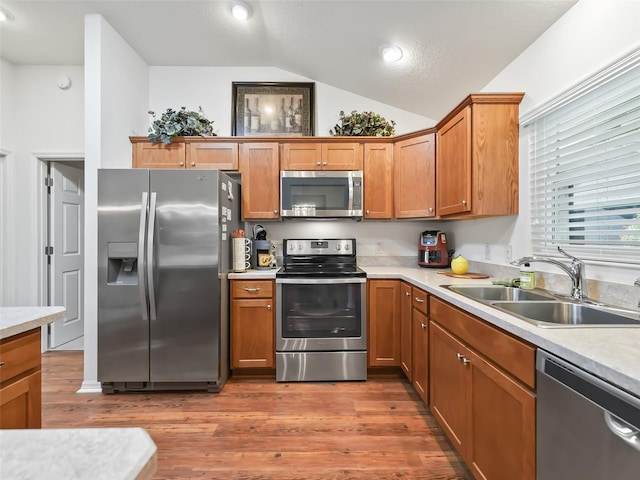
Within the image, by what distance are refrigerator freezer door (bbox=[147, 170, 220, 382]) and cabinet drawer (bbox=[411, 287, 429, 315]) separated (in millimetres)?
1515

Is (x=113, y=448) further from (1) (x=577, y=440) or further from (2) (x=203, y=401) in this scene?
(2) (x=203, y=401)

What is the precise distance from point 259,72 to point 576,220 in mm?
3123

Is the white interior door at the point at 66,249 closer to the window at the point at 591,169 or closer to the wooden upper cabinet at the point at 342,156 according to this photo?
the wooden upper cabinet at the point at 342,156

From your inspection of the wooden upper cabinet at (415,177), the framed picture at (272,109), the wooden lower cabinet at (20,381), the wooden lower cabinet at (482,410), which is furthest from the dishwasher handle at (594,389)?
the framed picture at (272,109)

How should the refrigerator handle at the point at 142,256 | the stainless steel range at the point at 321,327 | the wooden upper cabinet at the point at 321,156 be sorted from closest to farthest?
the refrigerator handle at the point at 142,256 → the stainless steel range at the point at 321,327 → the wooden upper cabinet at the point at 321,156

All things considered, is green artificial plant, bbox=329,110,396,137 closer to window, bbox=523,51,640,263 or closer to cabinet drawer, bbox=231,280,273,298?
window, bbox=523,51,640,263

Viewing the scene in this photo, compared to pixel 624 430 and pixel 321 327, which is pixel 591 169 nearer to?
pixel 624 430

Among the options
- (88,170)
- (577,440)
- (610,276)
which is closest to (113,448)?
(577,440)

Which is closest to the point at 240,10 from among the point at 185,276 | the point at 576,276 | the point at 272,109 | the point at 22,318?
the point at 272,109

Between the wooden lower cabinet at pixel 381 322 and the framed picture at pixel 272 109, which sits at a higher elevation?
the framed picture at pixel 272 109

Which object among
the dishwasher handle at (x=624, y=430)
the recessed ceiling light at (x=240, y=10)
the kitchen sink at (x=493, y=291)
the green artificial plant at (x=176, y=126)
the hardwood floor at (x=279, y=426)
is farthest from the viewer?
the green artificial plant at (x=176, y=126)

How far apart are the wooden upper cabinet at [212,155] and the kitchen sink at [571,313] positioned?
8.12 feet

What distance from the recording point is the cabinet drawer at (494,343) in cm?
105

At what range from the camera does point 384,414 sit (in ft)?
6.92
